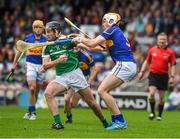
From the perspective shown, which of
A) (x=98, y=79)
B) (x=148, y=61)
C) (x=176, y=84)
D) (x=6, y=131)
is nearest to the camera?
(x=6, y=131)

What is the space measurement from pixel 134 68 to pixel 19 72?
49.2ft

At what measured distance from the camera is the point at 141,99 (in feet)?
89.1

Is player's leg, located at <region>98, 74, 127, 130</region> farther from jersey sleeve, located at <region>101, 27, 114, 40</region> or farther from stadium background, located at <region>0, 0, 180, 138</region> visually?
stadium background, located at <region>0, 0, 180, 138</region>

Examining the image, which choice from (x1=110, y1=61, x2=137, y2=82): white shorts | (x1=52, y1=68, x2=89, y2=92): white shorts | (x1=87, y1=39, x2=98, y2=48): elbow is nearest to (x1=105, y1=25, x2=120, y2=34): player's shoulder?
(x1=87, y1=39, x2=98, y2=48): elbow

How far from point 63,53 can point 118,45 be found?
119cm

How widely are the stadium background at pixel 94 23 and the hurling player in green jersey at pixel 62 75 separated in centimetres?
1157

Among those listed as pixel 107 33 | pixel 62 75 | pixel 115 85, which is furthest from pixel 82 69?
pixel 107 33

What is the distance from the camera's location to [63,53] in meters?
15.5

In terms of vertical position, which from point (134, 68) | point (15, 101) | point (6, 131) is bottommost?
point (15, 101)

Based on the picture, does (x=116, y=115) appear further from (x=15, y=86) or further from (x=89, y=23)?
(x=89, y=23)

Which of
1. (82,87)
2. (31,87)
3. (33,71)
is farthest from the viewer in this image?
(33,71)

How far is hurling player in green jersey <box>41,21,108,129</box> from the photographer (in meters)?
15.4

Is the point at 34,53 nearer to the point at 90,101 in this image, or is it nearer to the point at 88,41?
the point at 90,101

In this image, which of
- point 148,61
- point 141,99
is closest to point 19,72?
point 141,99
